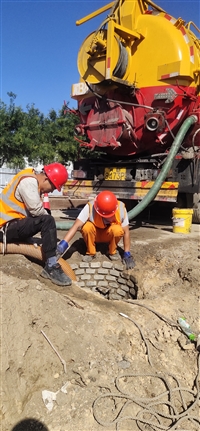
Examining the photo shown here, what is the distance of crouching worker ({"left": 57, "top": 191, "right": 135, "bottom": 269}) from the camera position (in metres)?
4.71

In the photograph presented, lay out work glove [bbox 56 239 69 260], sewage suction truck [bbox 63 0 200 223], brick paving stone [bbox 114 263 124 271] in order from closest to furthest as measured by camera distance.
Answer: work glove [bbox 56 239 69 260] < brick paving stone [bbox 114 263 124 271] < sewage suction truck [bbox 63 0 200 223]

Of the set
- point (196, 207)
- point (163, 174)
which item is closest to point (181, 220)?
point (163, 174)

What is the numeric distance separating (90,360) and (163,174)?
13.3 ft

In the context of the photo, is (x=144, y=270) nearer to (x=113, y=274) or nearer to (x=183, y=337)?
(x=113, y=274)

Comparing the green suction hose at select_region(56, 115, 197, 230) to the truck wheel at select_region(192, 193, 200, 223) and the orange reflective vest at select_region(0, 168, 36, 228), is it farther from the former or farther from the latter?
the orange reflective vest at select_region(0, 168, 36, 228)

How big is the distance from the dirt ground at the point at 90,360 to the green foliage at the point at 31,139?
1307cm

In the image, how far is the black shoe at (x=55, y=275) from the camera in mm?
4051

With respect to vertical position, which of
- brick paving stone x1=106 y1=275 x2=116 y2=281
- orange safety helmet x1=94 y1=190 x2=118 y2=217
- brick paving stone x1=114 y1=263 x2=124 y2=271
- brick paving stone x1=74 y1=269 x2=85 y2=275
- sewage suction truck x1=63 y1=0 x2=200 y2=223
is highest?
sewage suction truck x1=63 y1=0 x2=200 y2=223

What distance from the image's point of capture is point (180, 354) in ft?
11.2

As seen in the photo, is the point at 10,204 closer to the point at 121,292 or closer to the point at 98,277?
the point at 98,277

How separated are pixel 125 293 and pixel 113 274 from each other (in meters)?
0.36

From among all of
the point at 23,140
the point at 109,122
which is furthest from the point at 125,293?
the point at 23,140

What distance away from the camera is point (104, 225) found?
4984 millimetres

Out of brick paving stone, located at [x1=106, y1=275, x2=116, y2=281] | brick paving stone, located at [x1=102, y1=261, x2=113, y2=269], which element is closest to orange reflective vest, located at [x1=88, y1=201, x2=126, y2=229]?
brick paving stone, located at [x1=102, y1=261, x2=113, y2=269]
